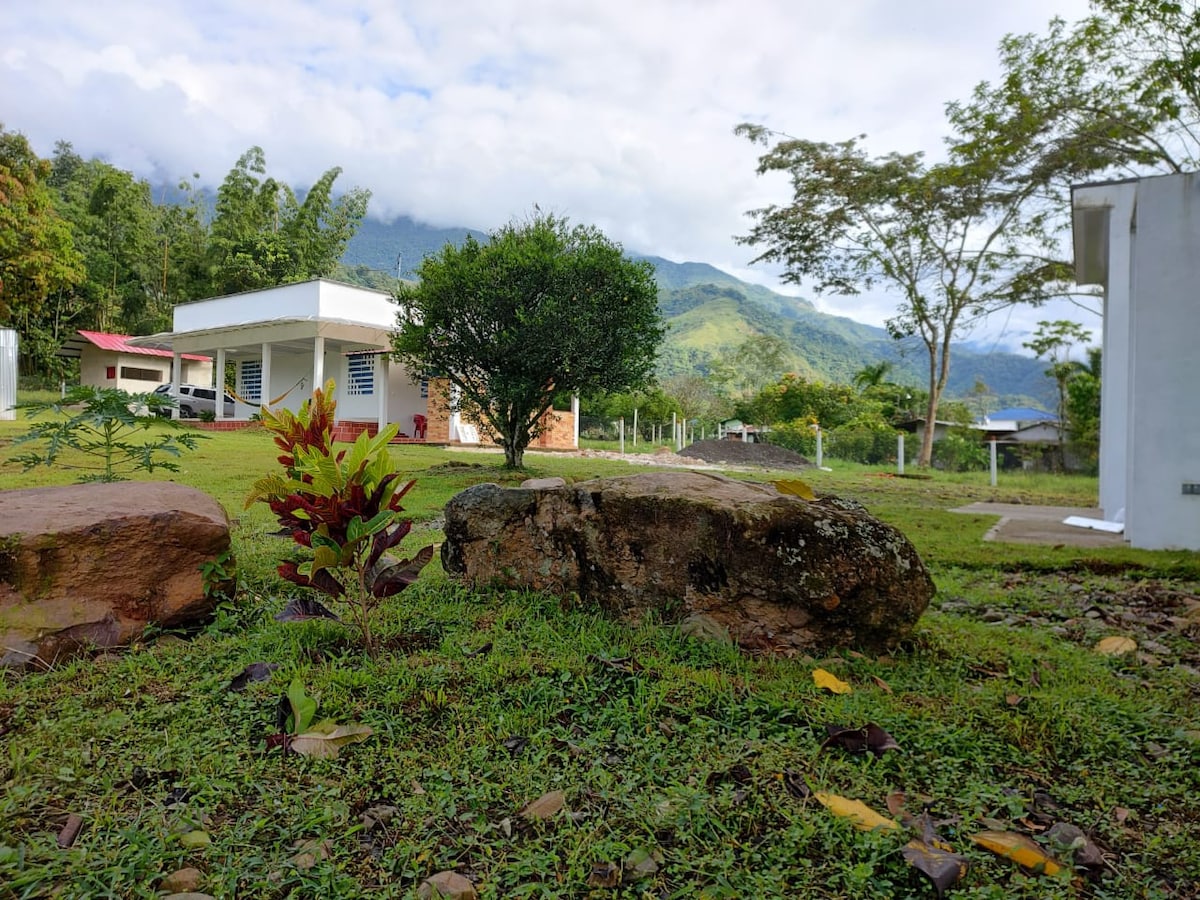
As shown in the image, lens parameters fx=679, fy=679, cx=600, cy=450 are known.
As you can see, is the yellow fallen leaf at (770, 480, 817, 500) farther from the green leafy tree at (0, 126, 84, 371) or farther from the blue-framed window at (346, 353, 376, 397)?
the green leafy tree at (0, 126, 84, 371)

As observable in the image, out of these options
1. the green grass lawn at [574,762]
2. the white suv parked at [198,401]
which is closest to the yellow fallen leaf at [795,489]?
the green grass lawn at [574,762]

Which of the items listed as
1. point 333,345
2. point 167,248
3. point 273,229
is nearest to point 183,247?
point 167,248

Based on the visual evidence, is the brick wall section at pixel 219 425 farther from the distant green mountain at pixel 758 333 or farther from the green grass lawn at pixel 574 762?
the green grass lawn at pixel 574 762

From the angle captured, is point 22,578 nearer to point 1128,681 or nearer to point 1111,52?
point 1128,681

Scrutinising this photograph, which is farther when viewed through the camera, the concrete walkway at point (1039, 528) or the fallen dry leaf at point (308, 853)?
the concrete walkway at point (1039, 528)

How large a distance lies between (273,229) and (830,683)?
113 feet

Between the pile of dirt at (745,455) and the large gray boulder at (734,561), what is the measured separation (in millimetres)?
12407

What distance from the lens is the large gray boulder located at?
2.66 m

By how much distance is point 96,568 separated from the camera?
8.46 feet

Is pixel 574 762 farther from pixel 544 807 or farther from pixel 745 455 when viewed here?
pixel 745 455

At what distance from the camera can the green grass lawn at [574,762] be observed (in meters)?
1.46

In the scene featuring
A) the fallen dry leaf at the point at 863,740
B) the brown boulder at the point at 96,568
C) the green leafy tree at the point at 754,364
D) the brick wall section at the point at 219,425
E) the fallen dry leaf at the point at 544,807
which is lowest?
the fallen dry leaf at the point at 544,807

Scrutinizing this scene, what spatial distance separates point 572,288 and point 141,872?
360 inches

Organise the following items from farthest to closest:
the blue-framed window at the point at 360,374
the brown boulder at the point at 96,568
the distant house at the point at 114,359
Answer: the distant house at the point at 114,359 → the blue-framed window at the point at 360,374 → the brown boulder at the point at 96,568
